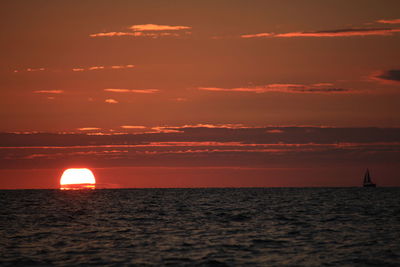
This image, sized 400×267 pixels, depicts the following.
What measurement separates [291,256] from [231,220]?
26824mm

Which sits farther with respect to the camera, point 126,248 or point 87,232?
point 87,232

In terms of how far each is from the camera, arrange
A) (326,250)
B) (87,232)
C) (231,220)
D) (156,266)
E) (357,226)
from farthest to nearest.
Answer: (231,220) < (357,226) < (87,232) < (326,250) < (156,266)

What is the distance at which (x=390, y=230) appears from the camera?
50.4 metres

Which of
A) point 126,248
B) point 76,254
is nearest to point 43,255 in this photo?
point 76,254

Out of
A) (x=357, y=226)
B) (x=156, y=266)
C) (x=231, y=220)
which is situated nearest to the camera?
(x=156, y=266)

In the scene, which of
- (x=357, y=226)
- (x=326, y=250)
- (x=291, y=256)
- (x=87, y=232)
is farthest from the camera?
(x=357, y=226)

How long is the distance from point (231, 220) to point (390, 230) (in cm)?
1746

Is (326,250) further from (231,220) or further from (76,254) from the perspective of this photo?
(231,220)

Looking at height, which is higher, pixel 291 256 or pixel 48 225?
pixel 48 225

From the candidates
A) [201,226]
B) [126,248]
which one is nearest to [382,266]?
[126,248]

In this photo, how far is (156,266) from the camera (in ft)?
109

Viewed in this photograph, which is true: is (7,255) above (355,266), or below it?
above

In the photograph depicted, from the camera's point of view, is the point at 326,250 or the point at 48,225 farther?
the point at 48,225

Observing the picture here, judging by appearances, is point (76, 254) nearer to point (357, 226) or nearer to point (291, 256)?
point (291, 256)
